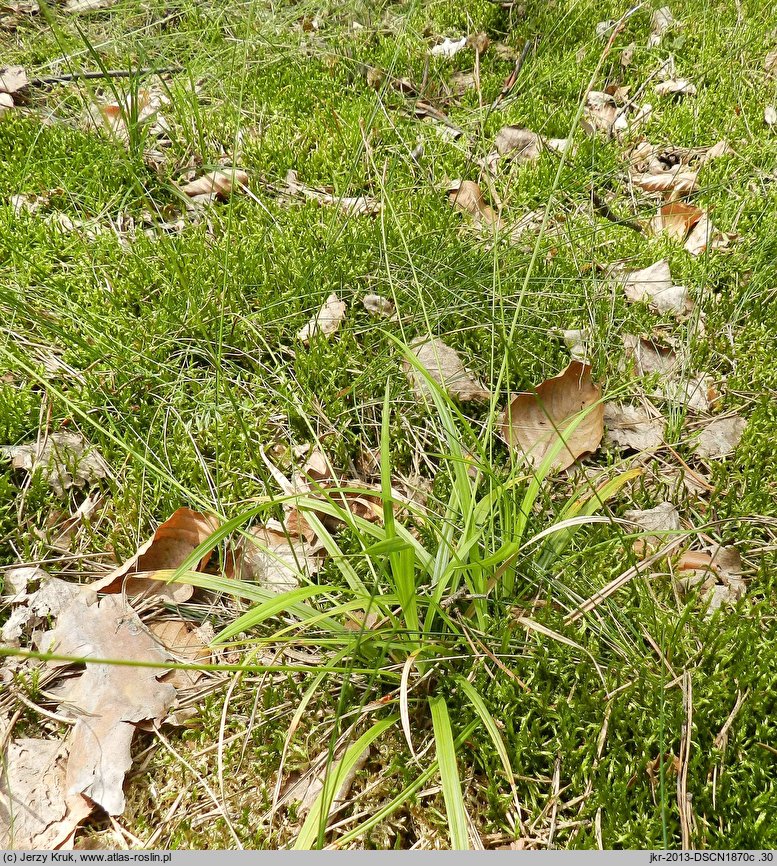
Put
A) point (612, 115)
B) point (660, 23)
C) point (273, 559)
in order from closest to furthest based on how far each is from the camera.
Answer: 1. point (273, 559)
2. point (612, 115)
3. point (660, 23)

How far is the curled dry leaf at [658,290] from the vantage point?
106 inches

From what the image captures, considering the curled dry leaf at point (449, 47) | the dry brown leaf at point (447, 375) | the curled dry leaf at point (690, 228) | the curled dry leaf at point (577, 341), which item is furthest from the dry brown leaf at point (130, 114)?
the curled dry leaf at point (690, 228)

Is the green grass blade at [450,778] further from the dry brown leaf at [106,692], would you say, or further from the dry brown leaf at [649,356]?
the dry brown leaf at [649,356]

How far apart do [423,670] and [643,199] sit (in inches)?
98.9

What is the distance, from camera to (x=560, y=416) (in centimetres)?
227

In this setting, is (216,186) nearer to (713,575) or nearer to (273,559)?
(273,559)

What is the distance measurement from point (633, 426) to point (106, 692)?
176 cm

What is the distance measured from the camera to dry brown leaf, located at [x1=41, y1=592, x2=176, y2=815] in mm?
1616

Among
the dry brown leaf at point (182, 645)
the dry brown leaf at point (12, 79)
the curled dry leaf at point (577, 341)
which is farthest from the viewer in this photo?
the dry brown leaf at point (12, 79)

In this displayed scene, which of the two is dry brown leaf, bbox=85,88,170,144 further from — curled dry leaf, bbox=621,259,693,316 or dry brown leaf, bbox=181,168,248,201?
curled dry leaf, bbox=621,259,693,316

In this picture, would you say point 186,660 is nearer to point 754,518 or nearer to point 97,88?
point 754,518

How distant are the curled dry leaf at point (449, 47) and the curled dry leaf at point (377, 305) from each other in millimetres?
2030

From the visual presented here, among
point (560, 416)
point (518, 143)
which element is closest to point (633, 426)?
point (560, 416)

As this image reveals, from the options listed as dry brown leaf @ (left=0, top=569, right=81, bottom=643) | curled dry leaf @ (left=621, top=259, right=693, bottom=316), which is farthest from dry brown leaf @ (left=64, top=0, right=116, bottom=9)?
dry brown leaf @ (left=0, top=569, right=81, bottom=643)
